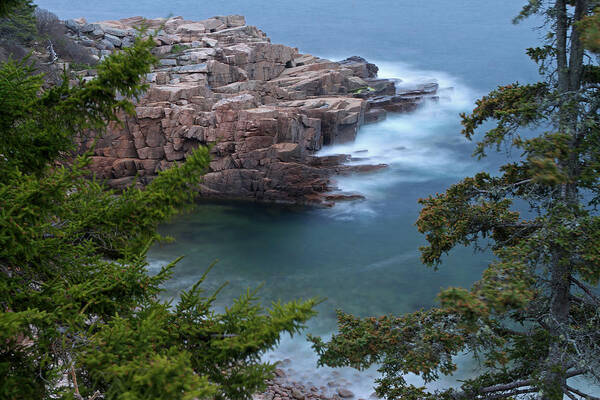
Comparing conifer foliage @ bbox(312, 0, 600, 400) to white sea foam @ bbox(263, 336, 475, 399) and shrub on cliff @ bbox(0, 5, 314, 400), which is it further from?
white sea foam @ bbox(263, 336, 475, 399)

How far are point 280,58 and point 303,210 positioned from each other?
1363 centimetres

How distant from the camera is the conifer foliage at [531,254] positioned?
584cm

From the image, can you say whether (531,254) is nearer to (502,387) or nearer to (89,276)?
(502,387)

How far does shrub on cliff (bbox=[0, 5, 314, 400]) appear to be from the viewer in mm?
4656

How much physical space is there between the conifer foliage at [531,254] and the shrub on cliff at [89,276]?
213 cm

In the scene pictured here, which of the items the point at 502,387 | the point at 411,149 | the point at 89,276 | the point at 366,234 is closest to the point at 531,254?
the point at 502,387

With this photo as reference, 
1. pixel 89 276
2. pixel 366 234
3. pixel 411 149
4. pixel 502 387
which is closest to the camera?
pixel 89 276

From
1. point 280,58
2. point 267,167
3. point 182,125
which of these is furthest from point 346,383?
point 280,58

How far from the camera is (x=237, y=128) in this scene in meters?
25.5

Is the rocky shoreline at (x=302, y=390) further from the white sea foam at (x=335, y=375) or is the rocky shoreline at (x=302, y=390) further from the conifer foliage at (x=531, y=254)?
the conifer foliage at (x=531, y=254)

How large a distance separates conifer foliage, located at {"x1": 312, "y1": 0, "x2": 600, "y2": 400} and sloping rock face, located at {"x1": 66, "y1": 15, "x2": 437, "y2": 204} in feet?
58.2

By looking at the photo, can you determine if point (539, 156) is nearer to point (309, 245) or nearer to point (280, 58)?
point (309, 245)

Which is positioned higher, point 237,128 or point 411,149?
point 237,128

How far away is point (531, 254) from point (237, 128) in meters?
20.6
